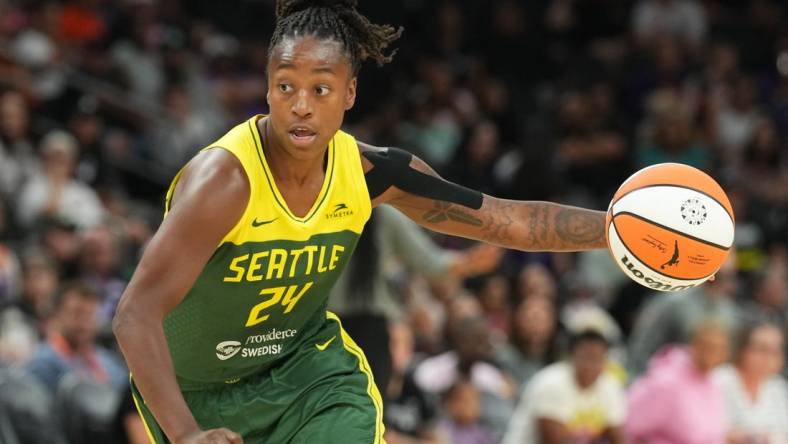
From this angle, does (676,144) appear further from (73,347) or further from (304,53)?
(304,53)

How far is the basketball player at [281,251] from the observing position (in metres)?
3.92

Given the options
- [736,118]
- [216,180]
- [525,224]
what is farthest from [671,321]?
[216,180]

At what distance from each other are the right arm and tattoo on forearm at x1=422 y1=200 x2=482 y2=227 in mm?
1005

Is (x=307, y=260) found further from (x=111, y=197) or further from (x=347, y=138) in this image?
(x=111, y=197)

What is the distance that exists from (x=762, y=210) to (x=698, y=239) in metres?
8.46

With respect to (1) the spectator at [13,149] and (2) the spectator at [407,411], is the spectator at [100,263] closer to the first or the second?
(1) the spectator at [13,149]

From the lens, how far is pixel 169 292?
12.5ft

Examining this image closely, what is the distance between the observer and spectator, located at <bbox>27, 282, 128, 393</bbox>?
312 inches

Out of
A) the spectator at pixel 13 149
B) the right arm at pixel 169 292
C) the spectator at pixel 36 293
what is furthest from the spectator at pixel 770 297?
the right arm at pixel 169 292

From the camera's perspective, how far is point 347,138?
464cm

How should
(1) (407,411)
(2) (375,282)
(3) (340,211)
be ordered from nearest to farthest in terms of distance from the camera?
1. (3) (340,211)
2. (2) (375,282)
3. (1) (407,411)

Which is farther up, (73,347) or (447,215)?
(447,215)

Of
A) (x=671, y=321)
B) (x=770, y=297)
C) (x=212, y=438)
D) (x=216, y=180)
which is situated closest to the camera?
(x=212, y=438)

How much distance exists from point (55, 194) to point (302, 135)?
22.4 ft
